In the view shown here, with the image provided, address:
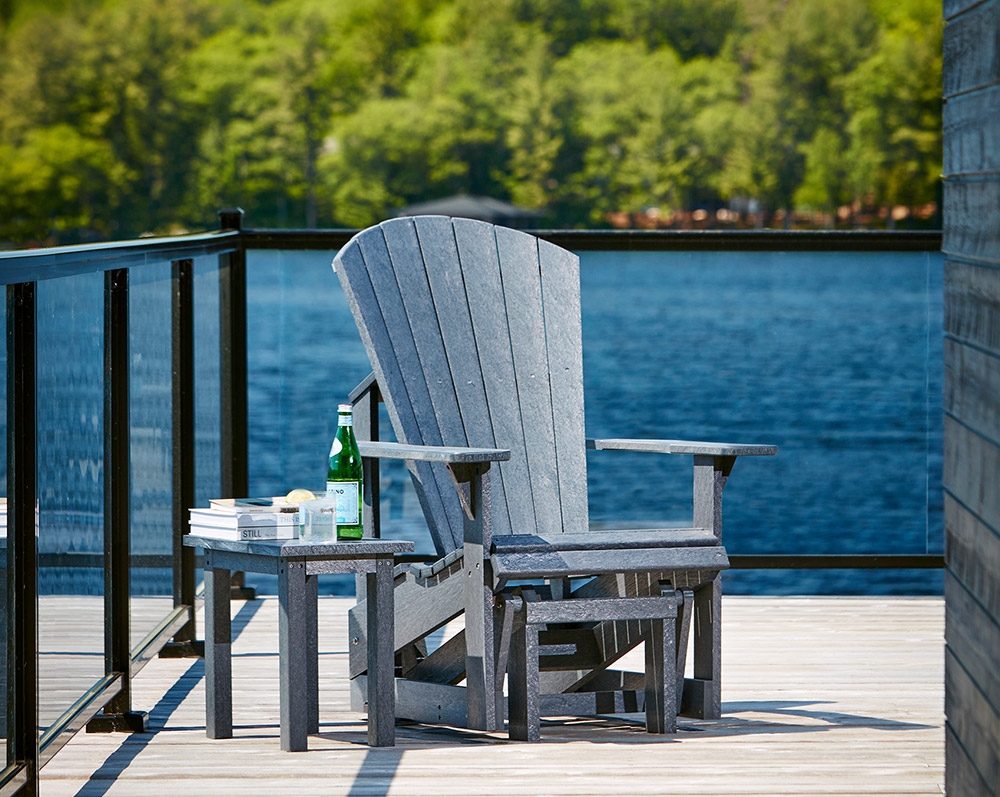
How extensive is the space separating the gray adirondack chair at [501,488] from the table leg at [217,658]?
30 cm

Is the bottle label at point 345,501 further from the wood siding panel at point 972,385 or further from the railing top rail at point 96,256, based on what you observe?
the wood siding panel at point 972,385

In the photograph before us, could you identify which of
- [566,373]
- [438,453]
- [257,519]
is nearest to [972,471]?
[438,453]

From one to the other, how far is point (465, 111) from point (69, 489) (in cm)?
4803

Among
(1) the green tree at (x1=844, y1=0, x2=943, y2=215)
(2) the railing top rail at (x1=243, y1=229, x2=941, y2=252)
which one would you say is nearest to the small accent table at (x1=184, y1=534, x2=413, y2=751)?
(2) the railing top rail at (x1=243, y1=229, x2=941, y2=252)

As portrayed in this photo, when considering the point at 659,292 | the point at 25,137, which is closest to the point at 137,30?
the point at 25,137

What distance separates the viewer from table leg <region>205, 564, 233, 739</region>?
9.22ft

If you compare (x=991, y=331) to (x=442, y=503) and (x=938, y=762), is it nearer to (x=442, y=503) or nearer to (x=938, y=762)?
(x=938, y=762)

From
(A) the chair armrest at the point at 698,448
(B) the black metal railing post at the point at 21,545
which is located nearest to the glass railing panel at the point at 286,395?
(A) the chair armrest at the point at 698,448

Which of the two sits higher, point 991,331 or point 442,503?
point 991,331

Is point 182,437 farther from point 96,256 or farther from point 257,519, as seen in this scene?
point 96,256

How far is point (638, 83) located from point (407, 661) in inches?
1874

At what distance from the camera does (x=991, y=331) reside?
164 cm

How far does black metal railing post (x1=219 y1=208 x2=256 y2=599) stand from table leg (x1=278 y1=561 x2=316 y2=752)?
168cm

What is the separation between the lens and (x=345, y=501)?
2.75 metres
